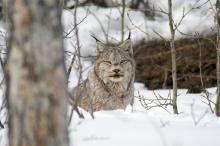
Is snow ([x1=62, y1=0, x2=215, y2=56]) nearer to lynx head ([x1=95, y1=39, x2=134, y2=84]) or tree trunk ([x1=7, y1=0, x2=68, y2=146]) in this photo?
lynx head ([x1=95, y1=39, x2=134, y2=84])

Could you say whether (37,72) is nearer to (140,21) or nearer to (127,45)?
(127,45)

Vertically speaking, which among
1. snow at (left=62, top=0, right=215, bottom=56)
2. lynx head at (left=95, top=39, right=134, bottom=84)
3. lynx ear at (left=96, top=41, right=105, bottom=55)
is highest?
snow at (left=62, top=0, right=215, bottom=56)

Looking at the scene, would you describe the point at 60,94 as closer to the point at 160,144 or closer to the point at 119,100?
the point at 160,144

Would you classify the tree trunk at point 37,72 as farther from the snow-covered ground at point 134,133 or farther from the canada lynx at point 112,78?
the canada lynx at point 112,78

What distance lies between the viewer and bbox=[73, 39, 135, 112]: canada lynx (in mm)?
8336

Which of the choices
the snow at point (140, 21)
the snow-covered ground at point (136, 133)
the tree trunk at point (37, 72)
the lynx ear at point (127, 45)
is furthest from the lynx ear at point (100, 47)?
the tree trunk at point (37, 72)

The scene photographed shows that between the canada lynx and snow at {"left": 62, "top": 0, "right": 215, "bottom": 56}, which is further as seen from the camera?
snow at {"left": 62, "top": 0, "right": 215, "bottom": 56}

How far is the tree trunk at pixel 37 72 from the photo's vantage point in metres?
2.80

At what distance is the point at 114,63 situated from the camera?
8.28 meters

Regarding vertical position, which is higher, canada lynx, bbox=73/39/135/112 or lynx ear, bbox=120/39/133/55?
lynx ear, bbox=120/39/133/55

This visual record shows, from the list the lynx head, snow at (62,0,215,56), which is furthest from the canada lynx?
snow at (62,0,215,56)

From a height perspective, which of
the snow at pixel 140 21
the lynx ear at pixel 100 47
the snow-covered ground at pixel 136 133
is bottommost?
the snow-covered ground at pixel 136 133

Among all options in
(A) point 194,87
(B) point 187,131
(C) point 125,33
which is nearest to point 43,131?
(B) point 187,131

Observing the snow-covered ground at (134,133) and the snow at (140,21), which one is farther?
the snow at (140,21)
